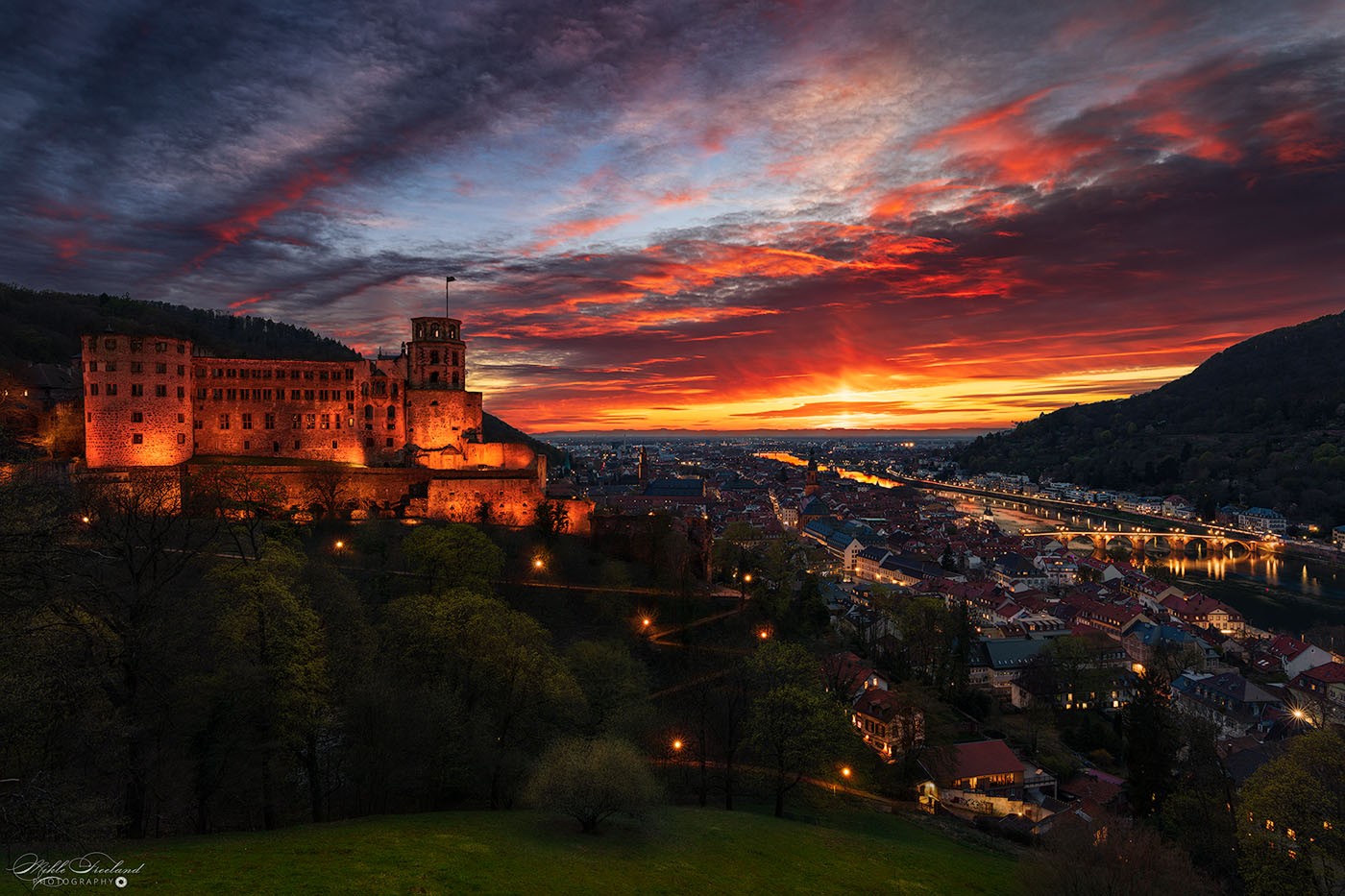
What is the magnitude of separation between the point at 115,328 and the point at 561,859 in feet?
301

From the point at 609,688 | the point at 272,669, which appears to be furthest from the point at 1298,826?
the point at 272,669

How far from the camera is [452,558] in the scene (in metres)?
39.2

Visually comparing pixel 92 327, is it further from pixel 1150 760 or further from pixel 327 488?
pixel 1150 760

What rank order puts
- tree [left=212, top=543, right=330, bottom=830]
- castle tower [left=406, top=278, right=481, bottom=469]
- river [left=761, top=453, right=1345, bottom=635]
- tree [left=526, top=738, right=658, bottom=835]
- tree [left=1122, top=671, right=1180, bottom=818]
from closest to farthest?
tree [left=212, top=543, right=330, bottom=830] → tree [left=526, top=738, right=658, bottom=835] → tree [left=1122, top=671, right=1180, bottom=818] → castle tower [left=406, top=278, right=481, bottom=469] → river [left=761, top=453, right=1345, bottom=635]

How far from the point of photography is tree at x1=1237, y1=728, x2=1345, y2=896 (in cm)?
2303

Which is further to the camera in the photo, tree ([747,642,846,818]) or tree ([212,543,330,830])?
tree ([747,642,846,818])

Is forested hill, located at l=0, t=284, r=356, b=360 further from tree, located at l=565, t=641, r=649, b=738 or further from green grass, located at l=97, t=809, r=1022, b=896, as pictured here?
green grass, located at l=97, t=809, r=1022, b=896

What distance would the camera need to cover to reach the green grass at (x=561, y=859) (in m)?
13.8

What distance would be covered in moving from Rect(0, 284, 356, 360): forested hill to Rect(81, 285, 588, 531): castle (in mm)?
4582

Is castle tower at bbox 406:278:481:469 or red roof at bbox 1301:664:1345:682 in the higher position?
castle tower at bbox 406:278:481:469

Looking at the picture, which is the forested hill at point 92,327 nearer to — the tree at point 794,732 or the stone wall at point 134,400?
the stone wall at point 134,400

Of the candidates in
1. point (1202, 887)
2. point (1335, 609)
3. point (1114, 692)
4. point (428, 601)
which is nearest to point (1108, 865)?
point (1202, 887)

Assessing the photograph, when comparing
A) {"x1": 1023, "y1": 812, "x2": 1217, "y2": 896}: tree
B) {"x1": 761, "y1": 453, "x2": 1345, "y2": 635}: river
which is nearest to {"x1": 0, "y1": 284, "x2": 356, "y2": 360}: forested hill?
{"x1": 1023, "y1": 812, "x2": 1217, "y2": 896}: tree

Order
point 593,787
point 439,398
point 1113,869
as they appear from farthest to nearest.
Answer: point 439,398 → point 1113,869 → point 593,787
